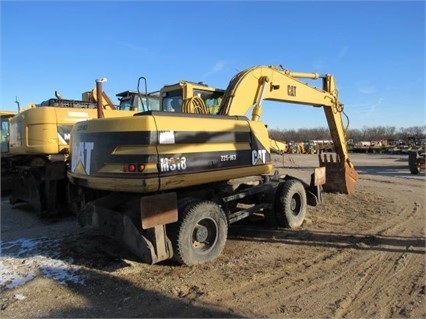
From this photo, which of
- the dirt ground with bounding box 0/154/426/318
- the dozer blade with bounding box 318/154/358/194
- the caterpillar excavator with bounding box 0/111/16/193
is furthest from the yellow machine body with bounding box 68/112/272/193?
the caterpillar excavator with bounding box 0/111/16/193

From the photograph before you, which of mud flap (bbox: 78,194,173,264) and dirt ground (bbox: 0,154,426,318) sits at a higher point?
mud flap (bbox: 78,194,173,264)

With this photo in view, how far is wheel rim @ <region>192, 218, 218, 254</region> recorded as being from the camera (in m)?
5.64

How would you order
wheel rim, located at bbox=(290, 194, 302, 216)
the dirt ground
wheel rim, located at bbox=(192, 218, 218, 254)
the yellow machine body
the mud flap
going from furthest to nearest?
wheel rim, located at bbox=(290, 194, 302, 216) → wheel rim, located at bbox=(192, 218, 218, 254) → the mud flap → the yellow machine body → the dirt ground

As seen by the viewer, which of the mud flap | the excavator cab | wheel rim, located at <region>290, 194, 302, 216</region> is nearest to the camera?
the mud flap

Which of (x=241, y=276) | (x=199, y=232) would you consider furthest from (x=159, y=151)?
(x=241, y=276)

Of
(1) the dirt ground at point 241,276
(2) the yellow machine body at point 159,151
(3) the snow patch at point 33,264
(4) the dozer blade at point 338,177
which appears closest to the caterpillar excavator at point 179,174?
(2) the yellow machine body at point 159,151

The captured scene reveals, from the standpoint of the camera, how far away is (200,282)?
4.91 m

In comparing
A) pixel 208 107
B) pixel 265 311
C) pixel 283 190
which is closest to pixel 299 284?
pixel 265 311

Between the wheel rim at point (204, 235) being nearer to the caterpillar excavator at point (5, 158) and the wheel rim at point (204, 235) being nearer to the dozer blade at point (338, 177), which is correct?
the dozer blade at point (338, 177)

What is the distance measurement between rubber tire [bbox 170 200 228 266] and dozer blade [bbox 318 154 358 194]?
6.02 meters

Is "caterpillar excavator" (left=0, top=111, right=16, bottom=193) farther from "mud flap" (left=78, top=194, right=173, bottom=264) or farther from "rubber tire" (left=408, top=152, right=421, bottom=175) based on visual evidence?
"rubber tire" (left=408, top=152, right=421, bottom=175)

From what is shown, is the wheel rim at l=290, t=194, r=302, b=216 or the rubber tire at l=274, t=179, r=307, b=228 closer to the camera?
the rubber tire at l=274, t=179, r=307, b=228

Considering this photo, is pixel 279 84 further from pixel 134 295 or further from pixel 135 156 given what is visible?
pixel 134 295

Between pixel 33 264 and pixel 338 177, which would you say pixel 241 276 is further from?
pixel 338 177
